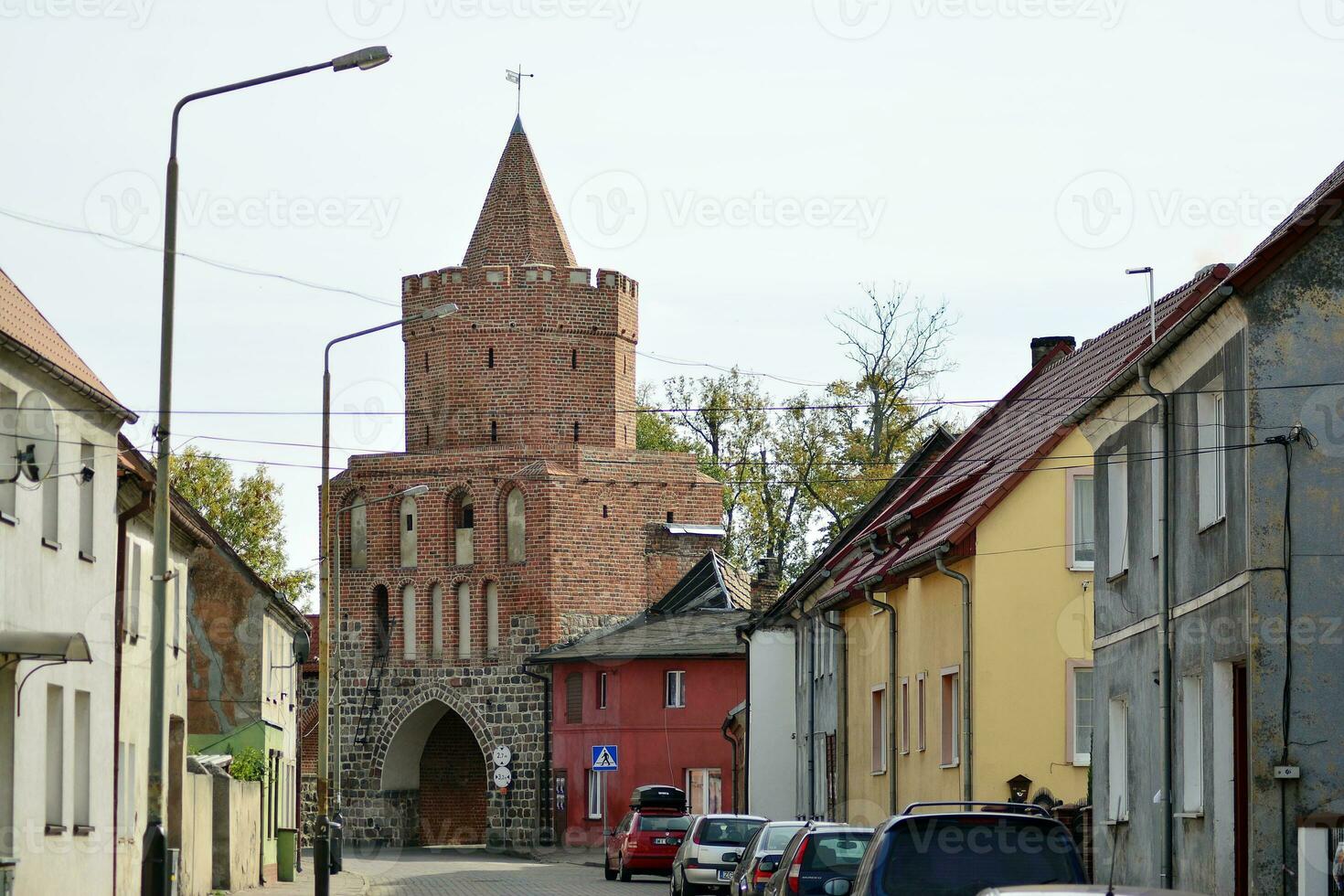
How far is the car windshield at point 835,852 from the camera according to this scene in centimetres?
1856

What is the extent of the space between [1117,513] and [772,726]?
2595 cm

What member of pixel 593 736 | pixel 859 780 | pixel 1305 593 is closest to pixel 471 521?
pixel 593 736

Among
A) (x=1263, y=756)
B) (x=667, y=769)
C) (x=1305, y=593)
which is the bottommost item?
(x=667, y=769)

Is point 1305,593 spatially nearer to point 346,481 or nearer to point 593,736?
point 593,736

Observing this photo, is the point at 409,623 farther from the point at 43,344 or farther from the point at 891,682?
the point at 43,344

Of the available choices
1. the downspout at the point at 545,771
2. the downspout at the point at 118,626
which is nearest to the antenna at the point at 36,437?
the downspout at the point at 118,626

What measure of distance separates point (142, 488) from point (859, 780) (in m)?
14.3

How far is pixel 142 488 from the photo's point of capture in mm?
25391

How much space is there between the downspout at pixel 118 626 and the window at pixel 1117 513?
447 inches

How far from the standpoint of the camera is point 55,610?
21.3 meters

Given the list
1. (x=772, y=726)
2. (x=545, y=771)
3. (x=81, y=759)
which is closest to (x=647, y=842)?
(x=772, y=726)

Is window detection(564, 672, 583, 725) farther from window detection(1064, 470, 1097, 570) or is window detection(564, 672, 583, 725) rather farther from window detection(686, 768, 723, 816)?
window detection(1064, 470, 1097, 570)

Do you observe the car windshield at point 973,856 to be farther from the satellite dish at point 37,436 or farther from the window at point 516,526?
the window at point 516,526

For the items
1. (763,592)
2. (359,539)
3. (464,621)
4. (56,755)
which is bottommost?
(56,755)
